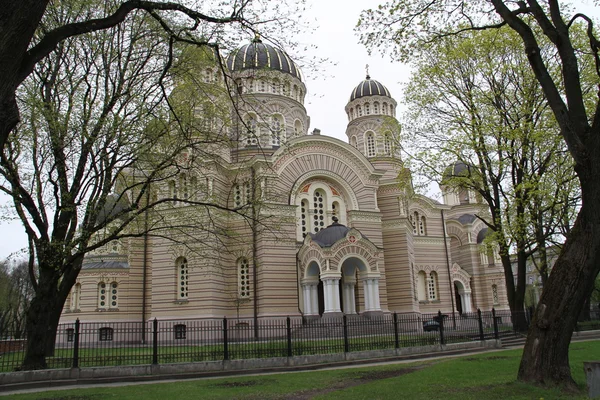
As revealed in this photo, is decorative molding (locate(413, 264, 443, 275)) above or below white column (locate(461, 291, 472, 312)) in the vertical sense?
above

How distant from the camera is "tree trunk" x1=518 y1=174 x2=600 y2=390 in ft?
27.4

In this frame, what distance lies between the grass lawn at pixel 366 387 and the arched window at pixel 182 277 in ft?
43.4

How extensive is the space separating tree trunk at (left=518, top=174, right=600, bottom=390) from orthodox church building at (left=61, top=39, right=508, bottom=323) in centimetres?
1238

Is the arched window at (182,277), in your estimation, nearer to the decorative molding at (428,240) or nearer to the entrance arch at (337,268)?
the entrance arch at (337,268)

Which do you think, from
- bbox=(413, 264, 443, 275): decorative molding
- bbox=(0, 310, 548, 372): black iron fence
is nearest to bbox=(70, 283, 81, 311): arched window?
bbox=(0, 310, 548, 372): black iron fence

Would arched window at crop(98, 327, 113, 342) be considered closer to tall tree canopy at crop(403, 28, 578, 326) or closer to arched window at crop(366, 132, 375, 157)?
tall tree canopy at crop(403, 28, 578, 326)

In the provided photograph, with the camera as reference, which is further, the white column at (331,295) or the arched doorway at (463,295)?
the arched doorway at (463,295)

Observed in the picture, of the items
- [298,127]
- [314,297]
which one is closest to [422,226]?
[298,127]

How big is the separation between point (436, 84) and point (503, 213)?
19.9ft

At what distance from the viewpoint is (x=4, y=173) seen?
1263 centimetres

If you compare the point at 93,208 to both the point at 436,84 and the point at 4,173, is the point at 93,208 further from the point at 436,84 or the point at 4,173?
the point at 436,84

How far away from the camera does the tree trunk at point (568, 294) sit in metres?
8.35

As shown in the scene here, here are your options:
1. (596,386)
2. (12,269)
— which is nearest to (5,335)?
(596,386)

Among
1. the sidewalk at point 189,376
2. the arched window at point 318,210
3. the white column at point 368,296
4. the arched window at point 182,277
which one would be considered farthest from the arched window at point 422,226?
the sidewalk at point 189,376
